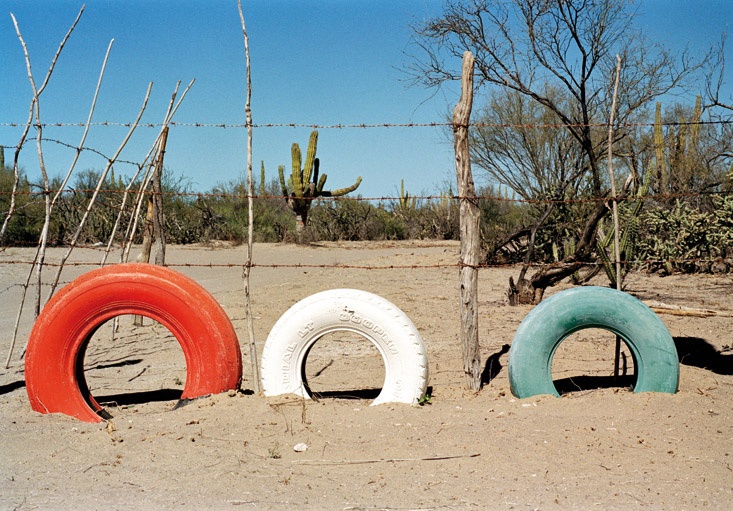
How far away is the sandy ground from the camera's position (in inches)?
152

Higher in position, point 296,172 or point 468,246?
point 296,172

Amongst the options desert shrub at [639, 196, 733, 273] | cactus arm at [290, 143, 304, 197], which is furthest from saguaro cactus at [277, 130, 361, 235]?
desert shrub at [639, 196, 733, 273]

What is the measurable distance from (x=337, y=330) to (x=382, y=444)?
110 cm

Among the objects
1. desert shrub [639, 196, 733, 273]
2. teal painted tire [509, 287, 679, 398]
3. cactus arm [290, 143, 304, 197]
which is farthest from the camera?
cactus arm [290, 143, 304, 197]

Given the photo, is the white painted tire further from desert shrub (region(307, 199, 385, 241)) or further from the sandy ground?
desert shrub (region(307, 199, 385, 241))

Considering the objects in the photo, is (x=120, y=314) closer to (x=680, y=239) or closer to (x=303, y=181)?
(x=680, y=239)

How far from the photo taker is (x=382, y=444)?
4.57 m

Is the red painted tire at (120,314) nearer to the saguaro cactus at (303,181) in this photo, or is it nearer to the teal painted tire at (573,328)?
the teal painted tire at (573,328)

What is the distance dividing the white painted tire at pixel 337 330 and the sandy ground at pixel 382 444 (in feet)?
0.53

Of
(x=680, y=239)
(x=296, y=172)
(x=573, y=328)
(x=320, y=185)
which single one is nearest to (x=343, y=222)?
(x=320, y=185)

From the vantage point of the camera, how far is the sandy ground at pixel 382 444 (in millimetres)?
3867

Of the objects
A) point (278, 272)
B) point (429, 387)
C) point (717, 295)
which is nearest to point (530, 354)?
point (429, 387)

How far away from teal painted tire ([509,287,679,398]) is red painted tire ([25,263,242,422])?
2.08 metres

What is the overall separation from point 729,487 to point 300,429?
8.04ft
